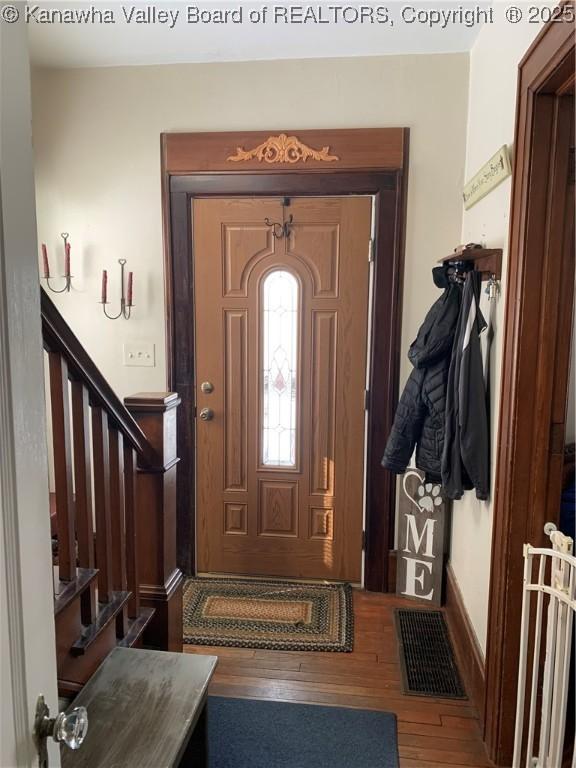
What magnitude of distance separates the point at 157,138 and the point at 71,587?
224cm

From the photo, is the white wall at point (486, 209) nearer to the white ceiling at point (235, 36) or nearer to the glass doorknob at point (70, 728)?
the white ceiling at point (235, 36)

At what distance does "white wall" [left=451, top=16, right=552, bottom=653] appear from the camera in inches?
73.9

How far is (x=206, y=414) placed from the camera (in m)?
2.92

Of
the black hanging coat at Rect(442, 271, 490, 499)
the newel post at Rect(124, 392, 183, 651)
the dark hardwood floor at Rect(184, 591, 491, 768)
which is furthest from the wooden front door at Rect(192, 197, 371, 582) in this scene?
the newel post at Rect(124, 392, 183, 651)

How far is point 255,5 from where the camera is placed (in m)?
2.24

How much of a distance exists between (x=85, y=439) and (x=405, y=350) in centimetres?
172

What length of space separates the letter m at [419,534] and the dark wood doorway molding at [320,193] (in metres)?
0.11

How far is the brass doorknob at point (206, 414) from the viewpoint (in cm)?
293

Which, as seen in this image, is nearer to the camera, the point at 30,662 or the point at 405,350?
the point at 30,662

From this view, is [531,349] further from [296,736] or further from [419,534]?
[296,736]

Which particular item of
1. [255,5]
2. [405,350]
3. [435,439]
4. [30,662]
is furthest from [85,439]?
[255,5]

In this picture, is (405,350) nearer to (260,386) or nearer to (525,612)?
(260,386)

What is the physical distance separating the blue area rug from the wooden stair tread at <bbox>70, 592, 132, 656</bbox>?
0.62m

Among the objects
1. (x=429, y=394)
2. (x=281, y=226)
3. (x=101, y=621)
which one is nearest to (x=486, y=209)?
(x=429, y=394)
